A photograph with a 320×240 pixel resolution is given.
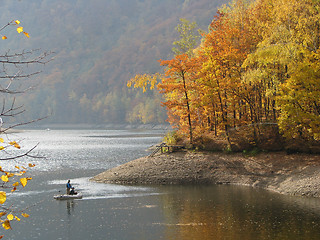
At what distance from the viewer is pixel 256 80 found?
115ft

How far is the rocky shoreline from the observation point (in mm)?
31578

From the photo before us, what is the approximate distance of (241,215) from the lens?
24234mm

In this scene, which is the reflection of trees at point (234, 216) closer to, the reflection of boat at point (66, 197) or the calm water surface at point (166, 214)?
the calm water surface at point (166, 214)

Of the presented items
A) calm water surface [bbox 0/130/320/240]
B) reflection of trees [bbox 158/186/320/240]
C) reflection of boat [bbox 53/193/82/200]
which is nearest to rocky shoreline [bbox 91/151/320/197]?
calm water surface [bbox 0/130/320/240]

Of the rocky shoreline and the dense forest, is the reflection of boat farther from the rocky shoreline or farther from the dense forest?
the dense forest

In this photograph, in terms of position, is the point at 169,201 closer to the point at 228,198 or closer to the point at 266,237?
the point at 228,198

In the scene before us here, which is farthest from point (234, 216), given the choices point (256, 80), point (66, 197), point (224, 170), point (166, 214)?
point (256, 80)

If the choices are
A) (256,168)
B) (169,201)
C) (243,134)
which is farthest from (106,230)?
(243,134)

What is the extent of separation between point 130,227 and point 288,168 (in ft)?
53.3

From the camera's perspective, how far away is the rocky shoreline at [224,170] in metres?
31.6

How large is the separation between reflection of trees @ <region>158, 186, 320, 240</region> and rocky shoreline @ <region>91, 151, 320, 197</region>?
2.25m

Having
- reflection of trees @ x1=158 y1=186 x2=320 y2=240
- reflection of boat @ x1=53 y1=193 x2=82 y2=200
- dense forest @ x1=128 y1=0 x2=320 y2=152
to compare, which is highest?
dense forest @ x1=128 y1=0 x2=320 y2=152

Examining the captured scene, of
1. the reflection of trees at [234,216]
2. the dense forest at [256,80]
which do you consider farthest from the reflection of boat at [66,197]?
the dense forest at [256,80]

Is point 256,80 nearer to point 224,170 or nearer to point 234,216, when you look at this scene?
point 224,170
